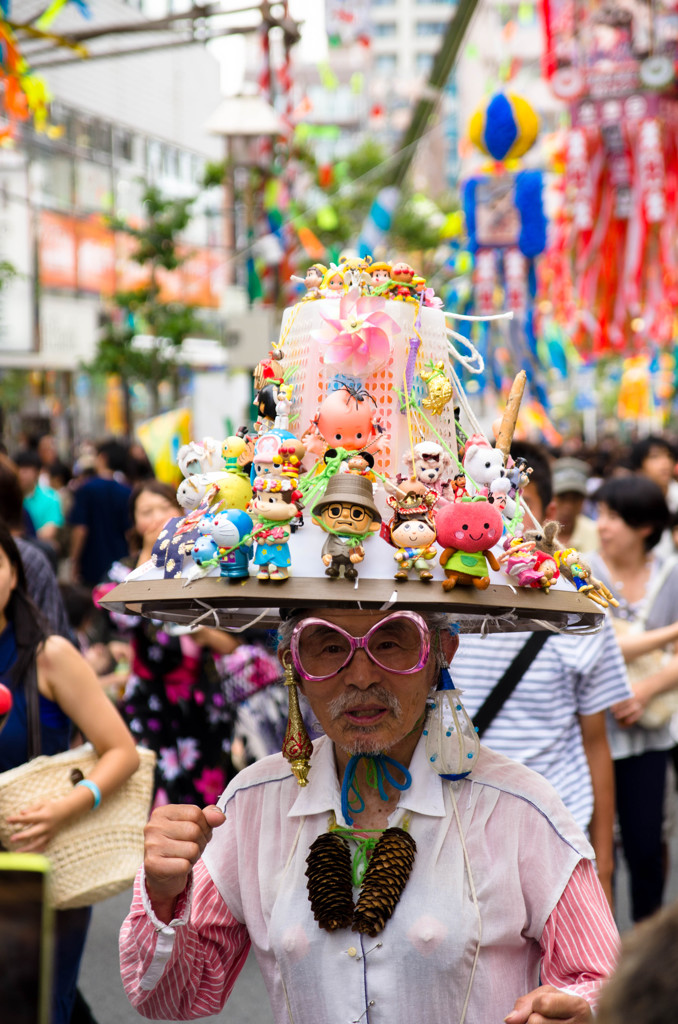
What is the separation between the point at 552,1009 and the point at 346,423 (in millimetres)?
1031

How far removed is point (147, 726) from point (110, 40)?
28.5 m

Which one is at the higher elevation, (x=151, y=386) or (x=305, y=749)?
(x=151, y=386)

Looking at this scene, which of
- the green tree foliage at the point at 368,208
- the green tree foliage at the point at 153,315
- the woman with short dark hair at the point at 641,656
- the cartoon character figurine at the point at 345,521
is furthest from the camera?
the green tree foliage at the point at 368,208

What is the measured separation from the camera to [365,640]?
6.64 ft

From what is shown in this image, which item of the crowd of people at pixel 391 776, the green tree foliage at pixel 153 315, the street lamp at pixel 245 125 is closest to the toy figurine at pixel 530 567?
the crowd of people at pixel 391 776

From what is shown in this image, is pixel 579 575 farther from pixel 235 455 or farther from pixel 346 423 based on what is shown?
pixel 235 455

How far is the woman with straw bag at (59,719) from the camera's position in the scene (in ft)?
10.6

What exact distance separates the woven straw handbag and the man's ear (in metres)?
1.46

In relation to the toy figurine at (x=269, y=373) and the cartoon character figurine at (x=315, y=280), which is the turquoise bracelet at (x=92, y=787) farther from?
the cartoon character figurine at (x=315, y=280)

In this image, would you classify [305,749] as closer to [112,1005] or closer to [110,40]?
[112,1005]

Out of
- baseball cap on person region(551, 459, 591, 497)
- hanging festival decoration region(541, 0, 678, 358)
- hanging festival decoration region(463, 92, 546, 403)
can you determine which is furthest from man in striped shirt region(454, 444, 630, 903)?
hanging festival decoration region(541, 0, 678, 358)

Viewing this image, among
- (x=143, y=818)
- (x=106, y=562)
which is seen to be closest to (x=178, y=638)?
(x=143, y=818)

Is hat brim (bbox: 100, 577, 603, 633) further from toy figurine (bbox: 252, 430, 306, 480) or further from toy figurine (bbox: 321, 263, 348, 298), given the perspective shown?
toy figurine (bbox: 321, 263, 348, 298)

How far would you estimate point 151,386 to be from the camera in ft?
46.7
